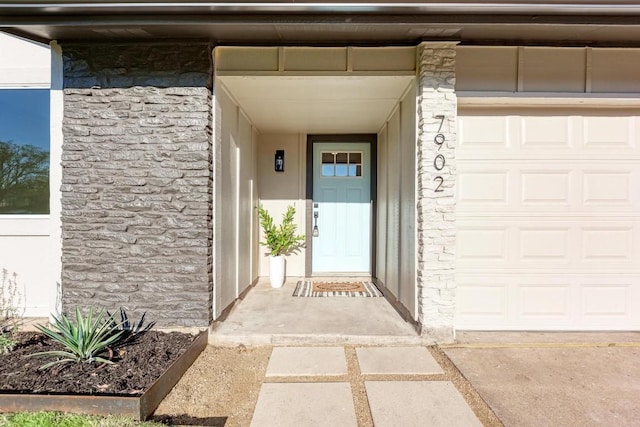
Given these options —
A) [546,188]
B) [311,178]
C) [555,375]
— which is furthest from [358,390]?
[311,178]

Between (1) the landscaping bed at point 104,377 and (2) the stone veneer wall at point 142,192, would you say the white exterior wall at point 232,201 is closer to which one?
(2) the stone veneer wall at point 142,192

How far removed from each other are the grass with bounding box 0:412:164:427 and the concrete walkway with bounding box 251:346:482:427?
73cm

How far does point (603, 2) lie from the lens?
2.48 m

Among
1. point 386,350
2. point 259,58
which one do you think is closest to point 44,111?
point 259,58

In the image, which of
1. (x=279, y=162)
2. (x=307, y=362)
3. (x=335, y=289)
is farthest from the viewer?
(x=279, y=162)

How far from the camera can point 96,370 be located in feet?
7.89

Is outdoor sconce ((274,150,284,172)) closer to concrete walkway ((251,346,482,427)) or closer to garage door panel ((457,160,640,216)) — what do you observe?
garage door panel ((457,160,640,216))

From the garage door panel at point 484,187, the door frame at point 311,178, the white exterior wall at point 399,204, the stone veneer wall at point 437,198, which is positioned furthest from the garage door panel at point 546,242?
the door frame at point 311,178

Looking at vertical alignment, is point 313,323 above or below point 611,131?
below

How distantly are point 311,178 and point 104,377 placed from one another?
3.83 meters

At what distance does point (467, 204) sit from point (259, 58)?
95.5 inches

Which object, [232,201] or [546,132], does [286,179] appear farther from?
[546,132]

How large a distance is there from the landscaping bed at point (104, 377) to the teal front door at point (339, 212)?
9.33ft

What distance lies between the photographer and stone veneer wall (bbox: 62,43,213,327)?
3123 millimetres
